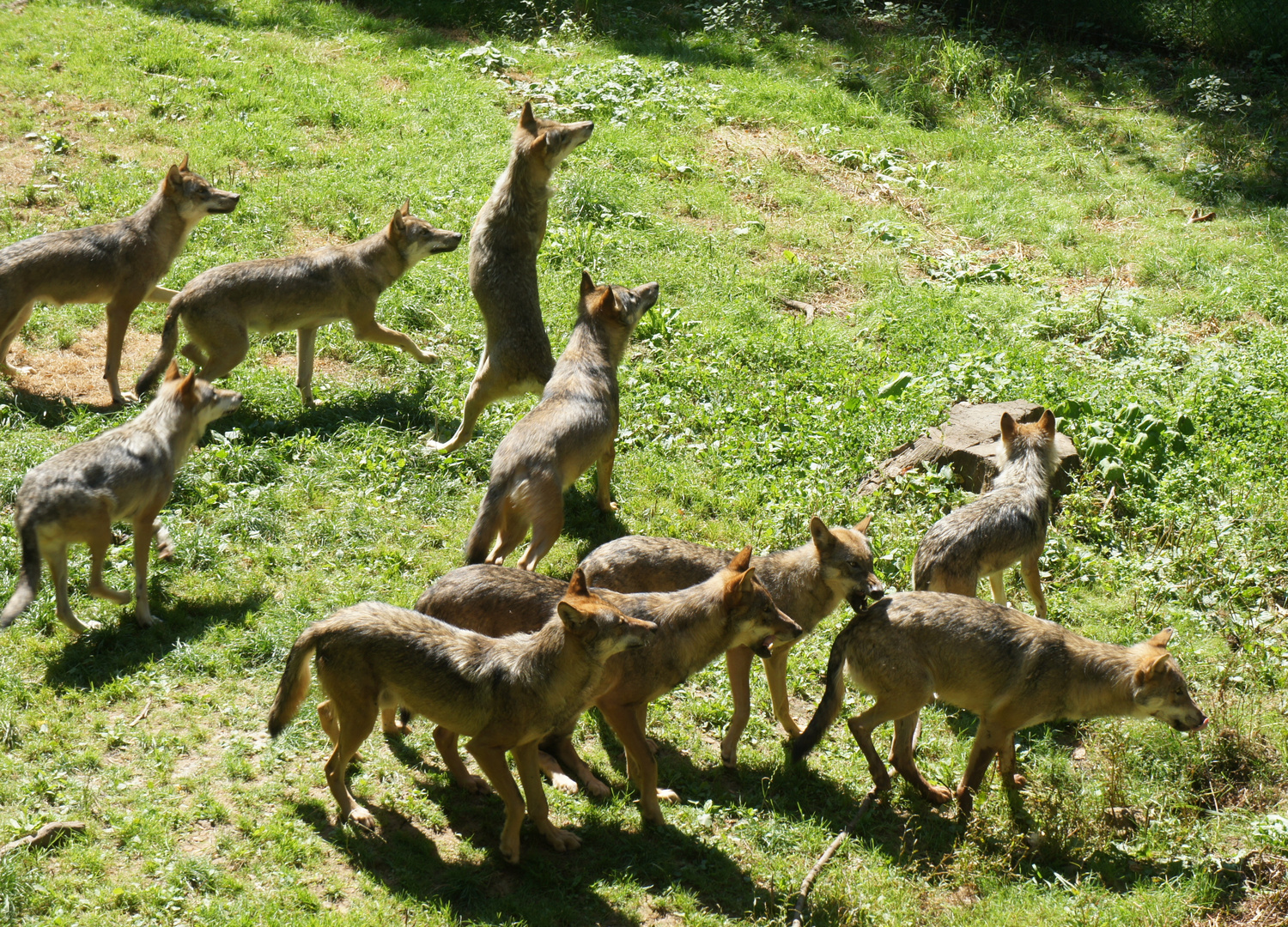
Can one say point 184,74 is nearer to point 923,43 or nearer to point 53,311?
point 53,311

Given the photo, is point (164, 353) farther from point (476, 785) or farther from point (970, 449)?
point (970, 449)

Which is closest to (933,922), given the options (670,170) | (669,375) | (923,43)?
(669,375)

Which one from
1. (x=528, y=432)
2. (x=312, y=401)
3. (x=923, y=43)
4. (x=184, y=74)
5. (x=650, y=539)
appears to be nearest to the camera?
(x=650, y=539)

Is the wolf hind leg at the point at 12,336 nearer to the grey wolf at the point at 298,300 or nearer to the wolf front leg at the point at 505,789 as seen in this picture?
the grey wolf at the point at 298,300

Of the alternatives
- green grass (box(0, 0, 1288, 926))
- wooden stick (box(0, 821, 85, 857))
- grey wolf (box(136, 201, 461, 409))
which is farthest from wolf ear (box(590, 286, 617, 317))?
wooden stick (box(0, 821, 85, 857))

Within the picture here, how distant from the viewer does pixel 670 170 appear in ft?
47.3

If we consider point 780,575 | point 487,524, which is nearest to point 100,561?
point 487,524

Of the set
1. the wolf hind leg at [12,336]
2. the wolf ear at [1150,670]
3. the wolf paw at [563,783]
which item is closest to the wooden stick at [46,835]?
the wolf paw at [563,783]

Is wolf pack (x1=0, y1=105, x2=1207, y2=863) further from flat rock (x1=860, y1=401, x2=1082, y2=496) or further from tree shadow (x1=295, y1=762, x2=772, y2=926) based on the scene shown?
flat rock (x1=860, y1=401, x2=1082, y2=496)

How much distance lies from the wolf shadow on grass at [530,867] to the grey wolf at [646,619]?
0.25 metres

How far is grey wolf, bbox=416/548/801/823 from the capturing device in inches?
237

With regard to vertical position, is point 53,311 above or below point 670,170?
below

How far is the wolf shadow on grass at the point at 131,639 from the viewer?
653 cm

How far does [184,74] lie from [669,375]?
9498 mm
